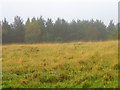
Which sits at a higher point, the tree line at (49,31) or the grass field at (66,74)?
the tree line at (49,31)

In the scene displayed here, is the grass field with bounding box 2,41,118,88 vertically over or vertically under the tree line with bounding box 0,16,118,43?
under

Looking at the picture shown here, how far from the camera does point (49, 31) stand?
41.2 metres

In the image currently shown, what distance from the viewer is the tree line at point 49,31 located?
3822cm

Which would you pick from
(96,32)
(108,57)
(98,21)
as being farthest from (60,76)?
(98,21)

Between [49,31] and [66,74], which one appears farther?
[49,31]


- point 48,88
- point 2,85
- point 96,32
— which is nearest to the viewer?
point 48,88

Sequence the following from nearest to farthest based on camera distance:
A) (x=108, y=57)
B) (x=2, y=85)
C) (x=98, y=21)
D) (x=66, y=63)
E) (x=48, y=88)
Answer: (x=48, y=88) → (x=2, y=85) → (x=66, y=63) → (x=108, y=57) → (x=98, y=21)

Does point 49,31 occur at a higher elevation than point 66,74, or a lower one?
higher

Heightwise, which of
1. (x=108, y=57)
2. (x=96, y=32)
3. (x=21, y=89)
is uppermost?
(x=96, y=32)

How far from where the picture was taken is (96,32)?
39312 millimetres

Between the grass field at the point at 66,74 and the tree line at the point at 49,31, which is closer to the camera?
the grass field at the point at 66,74

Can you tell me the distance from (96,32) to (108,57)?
26.1 metres

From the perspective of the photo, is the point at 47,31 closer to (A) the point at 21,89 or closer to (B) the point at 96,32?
(B) the point at 96,32

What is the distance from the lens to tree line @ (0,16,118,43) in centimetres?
3822
